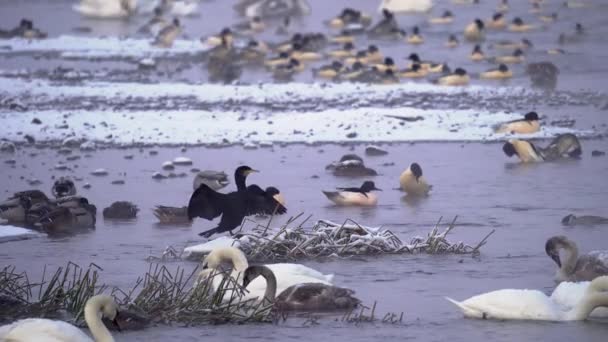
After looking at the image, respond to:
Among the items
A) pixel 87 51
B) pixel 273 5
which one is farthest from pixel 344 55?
pixel 273 5

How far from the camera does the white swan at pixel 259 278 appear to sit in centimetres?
933

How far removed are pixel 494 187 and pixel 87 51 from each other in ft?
64.5

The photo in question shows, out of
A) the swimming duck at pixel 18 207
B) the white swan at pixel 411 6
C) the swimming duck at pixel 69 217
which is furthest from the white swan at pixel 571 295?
the white swan at pixel 411 6

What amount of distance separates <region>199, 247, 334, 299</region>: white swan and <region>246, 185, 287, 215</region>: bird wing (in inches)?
76.4

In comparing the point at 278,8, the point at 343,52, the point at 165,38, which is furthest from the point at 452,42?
the point at 278,8

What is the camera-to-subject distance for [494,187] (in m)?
14.9

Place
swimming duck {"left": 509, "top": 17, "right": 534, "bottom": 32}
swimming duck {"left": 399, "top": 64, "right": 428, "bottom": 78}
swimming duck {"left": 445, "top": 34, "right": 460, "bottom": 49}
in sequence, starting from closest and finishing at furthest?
swimming duck {"left": 399, "top": 64, "right": 428, "bottom": 78}, swimming duck {"left": 445, "top": 34, "right": 460, "bottom": 49}, swimming duck {"left": 509, "top": 17, "right": 534, "bottom": 32}

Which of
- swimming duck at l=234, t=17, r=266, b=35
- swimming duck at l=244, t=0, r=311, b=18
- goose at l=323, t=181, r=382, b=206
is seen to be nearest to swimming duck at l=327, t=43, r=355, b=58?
swimming duck at l=234, t=17, r=266, b=35

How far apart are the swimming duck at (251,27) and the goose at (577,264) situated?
29.5 m

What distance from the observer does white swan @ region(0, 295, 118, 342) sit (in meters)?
7.46

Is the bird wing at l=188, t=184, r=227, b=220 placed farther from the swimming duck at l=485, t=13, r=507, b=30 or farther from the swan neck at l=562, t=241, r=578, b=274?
the swimming duck at l=485, t=13, r=507, b=30

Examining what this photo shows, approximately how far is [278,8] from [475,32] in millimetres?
13295

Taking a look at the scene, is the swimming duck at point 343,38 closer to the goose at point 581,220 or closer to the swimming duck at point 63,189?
the swimming duck at point 63,189

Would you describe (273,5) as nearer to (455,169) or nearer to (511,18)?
(511,18)
